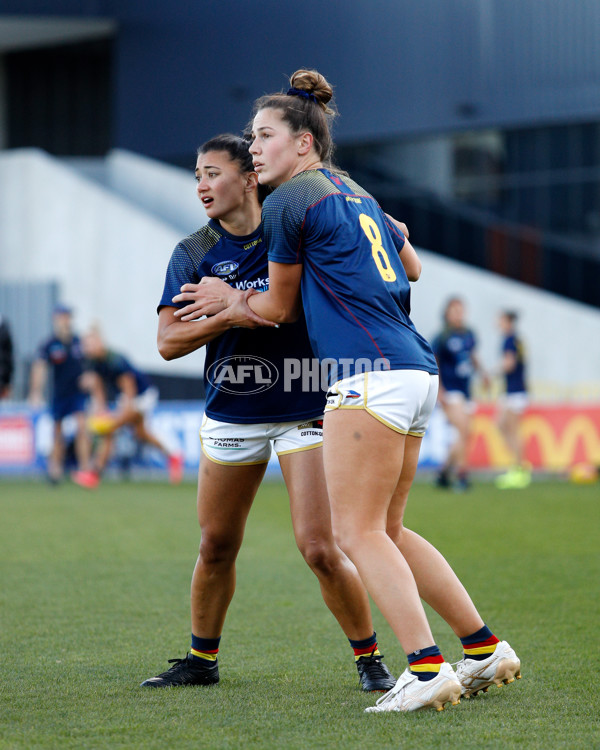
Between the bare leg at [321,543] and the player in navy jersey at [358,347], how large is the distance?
0.44m

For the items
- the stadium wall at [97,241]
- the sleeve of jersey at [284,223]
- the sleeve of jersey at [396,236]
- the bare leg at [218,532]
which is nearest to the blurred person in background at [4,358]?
the bare leg at [218,532]

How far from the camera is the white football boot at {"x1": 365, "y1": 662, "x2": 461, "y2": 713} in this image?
3.44 metres

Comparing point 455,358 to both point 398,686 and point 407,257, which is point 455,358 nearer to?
point 407,257

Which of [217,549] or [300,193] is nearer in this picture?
[300,193]

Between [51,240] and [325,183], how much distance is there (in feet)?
71.0

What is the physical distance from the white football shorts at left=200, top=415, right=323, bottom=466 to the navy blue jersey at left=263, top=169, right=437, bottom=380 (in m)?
0.56

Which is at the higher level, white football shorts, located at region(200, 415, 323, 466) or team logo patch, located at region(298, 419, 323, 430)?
team logo patch, located at region(298, 419, 323, 430)

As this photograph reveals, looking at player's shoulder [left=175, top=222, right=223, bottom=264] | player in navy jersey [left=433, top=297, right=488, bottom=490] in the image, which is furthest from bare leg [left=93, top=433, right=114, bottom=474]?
player's shoulder [left=175, top=222, right=223, bottom=264]

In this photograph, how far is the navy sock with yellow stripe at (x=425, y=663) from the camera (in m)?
3.42

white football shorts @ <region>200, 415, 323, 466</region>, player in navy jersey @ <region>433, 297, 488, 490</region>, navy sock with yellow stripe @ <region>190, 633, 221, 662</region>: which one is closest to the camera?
white football shorts @ <region>200, 415, 323, 466</region>

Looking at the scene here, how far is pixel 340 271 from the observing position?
3.50 metres

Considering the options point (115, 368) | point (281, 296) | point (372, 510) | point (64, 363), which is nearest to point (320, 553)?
point (372, 510)

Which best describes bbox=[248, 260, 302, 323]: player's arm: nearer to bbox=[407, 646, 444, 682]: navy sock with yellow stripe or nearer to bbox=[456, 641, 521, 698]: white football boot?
bbox=[407, 646, 444, 682]: navy sock with yellow stripe

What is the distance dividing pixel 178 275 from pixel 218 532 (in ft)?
3.38
